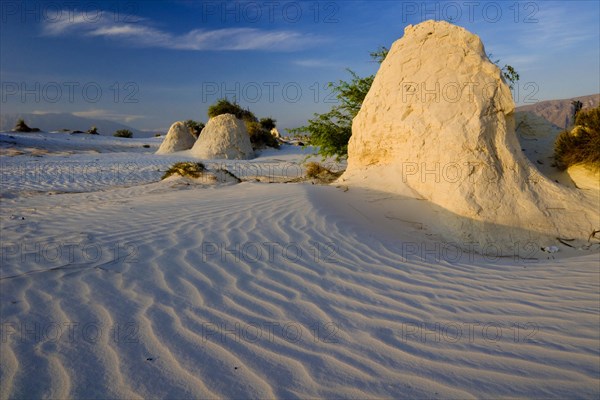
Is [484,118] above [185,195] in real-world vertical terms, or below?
above

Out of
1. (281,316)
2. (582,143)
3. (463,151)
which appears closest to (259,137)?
(463,151)

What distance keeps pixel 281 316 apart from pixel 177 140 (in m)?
20.4

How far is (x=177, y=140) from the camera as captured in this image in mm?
21109

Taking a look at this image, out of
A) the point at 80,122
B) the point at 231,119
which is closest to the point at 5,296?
the point at 231,119

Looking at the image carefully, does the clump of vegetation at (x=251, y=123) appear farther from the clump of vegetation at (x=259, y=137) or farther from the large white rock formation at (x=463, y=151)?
the large white rock formation at (x=463, y=151)

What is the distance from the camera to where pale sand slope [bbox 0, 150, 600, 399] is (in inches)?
73.6

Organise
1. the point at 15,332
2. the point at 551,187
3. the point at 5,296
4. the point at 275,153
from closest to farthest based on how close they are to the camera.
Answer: the point at 15,332 → the point at 5,296 → the point at 551,187 → the point at 275,153

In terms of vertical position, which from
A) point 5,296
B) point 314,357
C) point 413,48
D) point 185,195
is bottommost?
point 314,357

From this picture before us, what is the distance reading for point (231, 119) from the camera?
18.7 meters

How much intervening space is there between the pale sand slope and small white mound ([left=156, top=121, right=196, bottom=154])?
16916mm

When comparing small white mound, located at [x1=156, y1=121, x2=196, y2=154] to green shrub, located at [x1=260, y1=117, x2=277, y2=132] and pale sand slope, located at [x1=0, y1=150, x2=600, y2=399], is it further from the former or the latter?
pale sand slope, located at [x1=0, y1=150, x2=600, y2=399]

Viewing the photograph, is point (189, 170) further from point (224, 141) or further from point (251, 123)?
point (251, 123)

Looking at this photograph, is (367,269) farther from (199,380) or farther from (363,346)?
(199,380)

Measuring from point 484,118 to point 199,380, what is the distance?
5.91 metres
